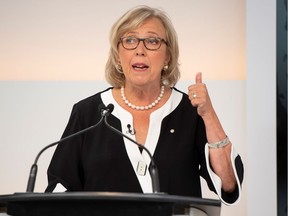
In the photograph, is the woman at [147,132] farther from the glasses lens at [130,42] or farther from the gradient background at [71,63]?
the gradient background at [71,63]

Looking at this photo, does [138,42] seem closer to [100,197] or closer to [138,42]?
[138,42]

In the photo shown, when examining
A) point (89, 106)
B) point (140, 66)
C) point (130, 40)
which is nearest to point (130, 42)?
point (130, 40)

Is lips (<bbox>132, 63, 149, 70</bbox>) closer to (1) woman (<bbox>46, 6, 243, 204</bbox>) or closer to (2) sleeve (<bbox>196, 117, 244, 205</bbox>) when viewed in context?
(1) woman (<bbox>46, 6, 243, 204</bbox>)

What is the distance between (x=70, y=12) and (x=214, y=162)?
165 centimetres

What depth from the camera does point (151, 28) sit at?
2.22 m

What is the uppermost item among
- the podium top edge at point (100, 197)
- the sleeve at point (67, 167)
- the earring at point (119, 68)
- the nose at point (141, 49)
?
the nose at point (141, 49)

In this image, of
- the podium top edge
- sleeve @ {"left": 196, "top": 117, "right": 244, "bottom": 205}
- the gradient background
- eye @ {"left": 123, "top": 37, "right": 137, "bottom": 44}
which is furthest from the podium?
the gradient background

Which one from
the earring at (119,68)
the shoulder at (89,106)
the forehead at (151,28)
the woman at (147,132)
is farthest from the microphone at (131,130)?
the forehead at (151,28)

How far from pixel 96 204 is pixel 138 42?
3.55 feet

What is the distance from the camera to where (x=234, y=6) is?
10.4 ft

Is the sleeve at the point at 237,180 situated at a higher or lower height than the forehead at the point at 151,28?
lower

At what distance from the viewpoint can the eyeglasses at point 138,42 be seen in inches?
86.1

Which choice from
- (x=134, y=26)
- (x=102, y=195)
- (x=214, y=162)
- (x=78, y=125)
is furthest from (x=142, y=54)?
(x=102, y=195)

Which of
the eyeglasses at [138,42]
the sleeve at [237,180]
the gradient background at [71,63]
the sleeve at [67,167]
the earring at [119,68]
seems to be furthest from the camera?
the gradient background at [71,63]
